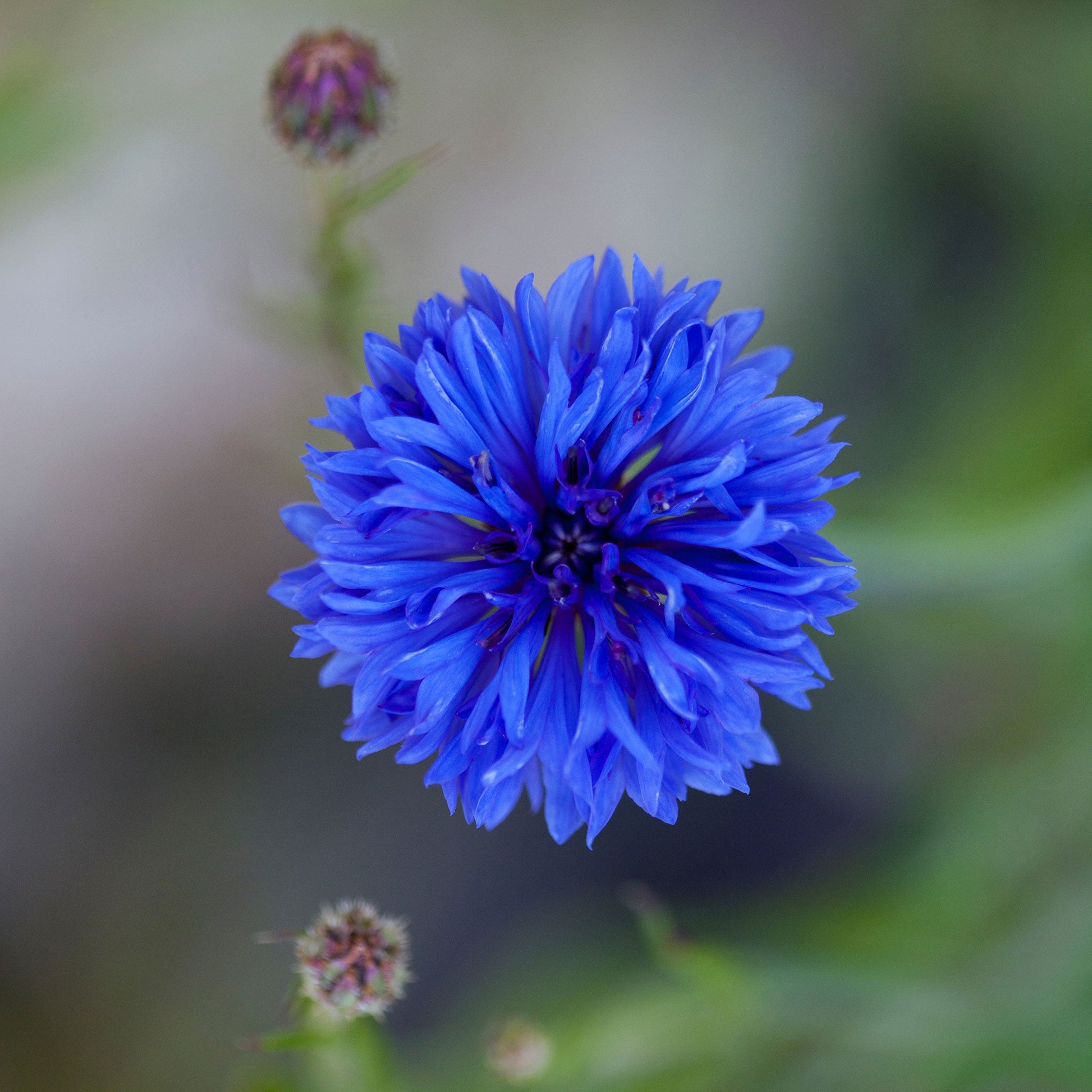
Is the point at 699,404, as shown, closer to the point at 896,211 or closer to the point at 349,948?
the point at 349,948

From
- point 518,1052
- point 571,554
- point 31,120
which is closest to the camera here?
point 571,554

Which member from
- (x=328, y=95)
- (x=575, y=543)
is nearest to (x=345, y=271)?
(x=328, y=95)

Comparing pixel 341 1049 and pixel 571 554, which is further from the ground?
pixel 571 554

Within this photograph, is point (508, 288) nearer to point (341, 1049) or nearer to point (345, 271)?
point (345, 271)

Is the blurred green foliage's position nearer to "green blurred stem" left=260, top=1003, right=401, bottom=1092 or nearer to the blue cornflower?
the blue cornflower

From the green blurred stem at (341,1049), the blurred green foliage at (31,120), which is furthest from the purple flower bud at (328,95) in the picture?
the green blurred stem at (341,1049)

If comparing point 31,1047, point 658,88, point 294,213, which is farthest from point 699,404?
point 31,1047

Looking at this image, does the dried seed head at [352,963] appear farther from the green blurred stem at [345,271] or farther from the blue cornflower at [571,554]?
the green blurred stem at [345,271]
